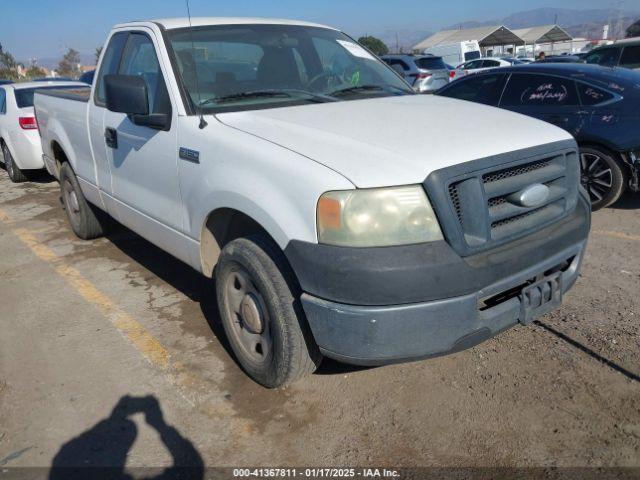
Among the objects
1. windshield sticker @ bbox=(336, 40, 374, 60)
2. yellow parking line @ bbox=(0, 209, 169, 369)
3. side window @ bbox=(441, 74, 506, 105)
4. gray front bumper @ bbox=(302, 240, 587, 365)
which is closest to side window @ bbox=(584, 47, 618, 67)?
side window @ bbox=(441, 74, 506, 105)

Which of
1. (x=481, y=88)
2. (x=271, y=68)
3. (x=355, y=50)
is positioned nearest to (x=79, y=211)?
(x=271, y=68)

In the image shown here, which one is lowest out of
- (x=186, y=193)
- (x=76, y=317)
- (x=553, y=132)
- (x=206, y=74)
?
(x=76, y=317)

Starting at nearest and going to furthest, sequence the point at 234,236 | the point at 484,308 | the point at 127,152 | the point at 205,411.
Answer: the point at 484,308 → the point at 205,411 → the point at 234,236 → the point at 127,152

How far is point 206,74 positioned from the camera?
11.1 ft

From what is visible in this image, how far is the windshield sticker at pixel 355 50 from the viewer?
4.17m

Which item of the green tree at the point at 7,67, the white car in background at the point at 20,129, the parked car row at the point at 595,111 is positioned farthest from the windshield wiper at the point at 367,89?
the green tree at the point at 7,67

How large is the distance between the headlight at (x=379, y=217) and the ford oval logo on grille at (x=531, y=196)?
1.63 ft

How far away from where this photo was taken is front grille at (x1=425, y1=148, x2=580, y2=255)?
2.32m

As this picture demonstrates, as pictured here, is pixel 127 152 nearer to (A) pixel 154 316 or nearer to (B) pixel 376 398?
(A) pixel 154 316

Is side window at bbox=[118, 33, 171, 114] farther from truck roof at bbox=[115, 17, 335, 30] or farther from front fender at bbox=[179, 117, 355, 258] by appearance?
front fender at bbox=[179, 117, 355, 258]

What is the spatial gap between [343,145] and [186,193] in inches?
44.0

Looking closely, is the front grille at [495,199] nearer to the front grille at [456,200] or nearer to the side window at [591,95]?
the front grille at [456,200]

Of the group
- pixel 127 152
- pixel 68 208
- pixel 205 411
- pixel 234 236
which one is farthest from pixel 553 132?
pixel 68 208

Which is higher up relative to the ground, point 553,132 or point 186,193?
point 553,132
